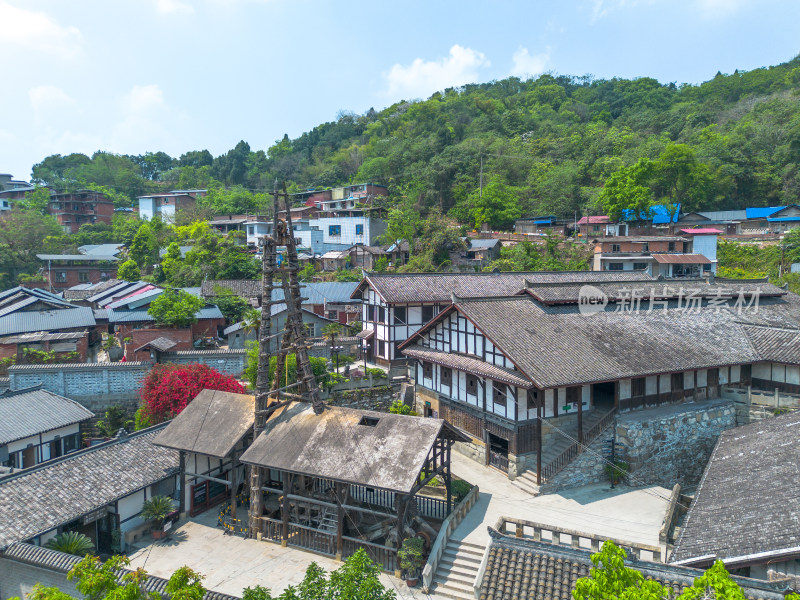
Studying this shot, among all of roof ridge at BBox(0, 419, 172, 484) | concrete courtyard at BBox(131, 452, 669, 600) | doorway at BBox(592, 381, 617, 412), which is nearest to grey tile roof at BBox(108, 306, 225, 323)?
roof ridge at BBox(0, 419, 172, 484)

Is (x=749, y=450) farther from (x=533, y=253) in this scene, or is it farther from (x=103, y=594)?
(x=533, y=253)

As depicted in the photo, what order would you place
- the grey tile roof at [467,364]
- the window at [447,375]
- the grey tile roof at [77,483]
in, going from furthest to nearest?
the window at [447,375] < the grey tile roof at [467,364] < the grey tile roof at [77,483]

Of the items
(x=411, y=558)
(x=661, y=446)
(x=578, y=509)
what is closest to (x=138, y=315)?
(x=411, y=558)

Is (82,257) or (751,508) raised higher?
(82,257)

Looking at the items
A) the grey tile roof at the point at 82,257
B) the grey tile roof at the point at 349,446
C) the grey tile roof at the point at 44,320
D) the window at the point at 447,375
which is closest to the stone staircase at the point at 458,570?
the grey tile roof at the point at 349,446

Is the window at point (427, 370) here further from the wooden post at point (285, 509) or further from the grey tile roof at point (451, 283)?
the wooden post at point (285, 509)

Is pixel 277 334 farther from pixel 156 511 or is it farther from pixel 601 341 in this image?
pixel 601 341
